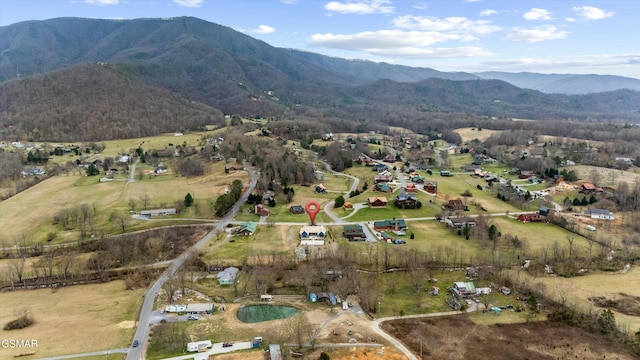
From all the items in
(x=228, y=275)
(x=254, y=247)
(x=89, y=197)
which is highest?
(x=89, y=197)

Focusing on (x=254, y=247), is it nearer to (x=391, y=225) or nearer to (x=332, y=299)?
(x=332, y=299)

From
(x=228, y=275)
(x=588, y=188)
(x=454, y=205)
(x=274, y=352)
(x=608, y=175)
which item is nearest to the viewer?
(x=274, y=352)

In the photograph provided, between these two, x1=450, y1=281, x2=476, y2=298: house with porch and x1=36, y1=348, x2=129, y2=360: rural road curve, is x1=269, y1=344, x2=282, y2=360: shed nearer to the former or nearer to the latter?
x1=36, y1=348, x2=129, y2=360: rural road curve

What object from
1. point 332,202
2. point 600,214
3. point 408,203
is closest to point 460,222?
point 408,203

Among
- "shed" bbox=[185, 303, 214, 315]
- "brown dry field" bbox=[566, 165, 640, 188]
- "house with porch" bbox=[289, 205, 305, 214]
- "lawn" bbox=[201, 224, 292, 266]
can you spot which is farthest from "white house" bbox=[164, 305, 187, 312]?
"brown dry field" bbox=[566, 165, 640, 188]

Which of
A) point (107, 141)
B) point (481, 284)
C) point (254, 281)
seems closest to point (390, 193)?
Answer: point (481, 284)

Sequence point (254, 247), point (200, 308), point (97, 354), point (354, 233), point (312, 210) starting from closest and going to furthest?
point (97, 354), point (200, 308), point (254, 247), point (354, 233), point (312, 210)
